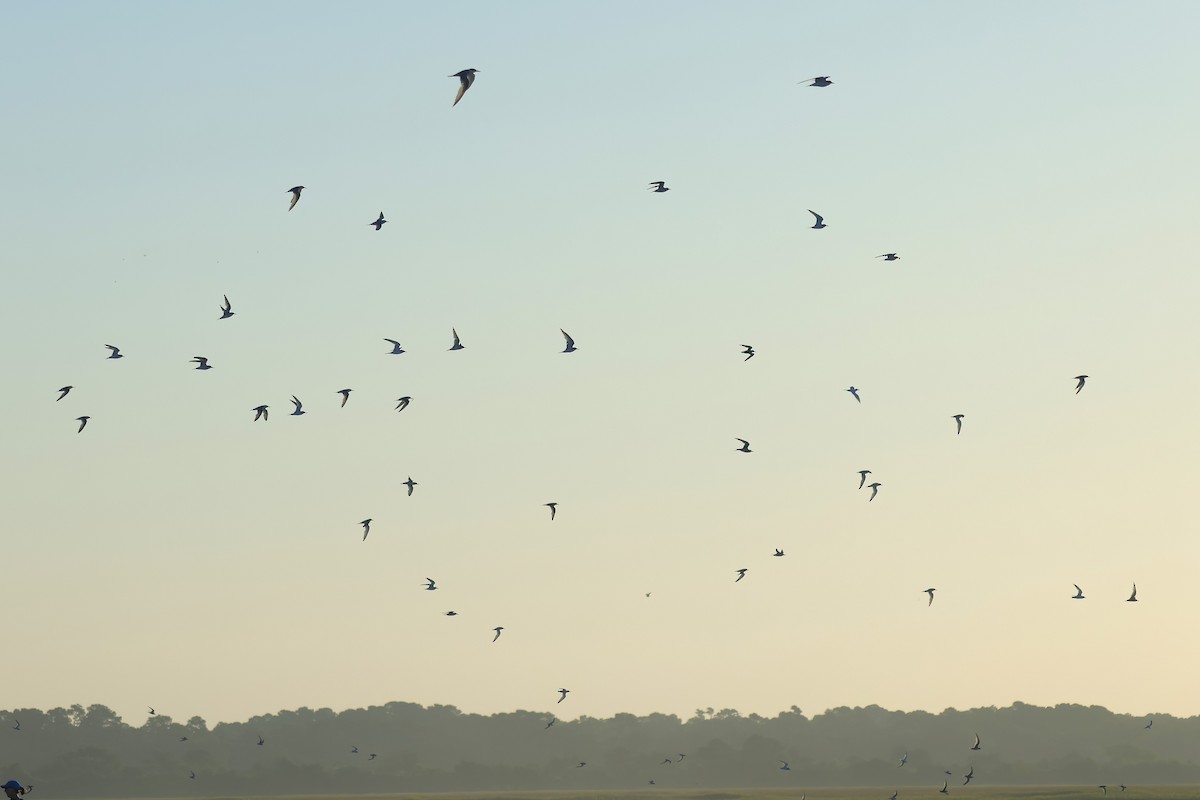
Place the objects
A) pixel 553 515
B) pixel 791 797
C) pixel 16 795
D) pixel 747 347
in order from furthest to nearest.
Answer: pixel 791 797
pixel 553 515
pixel 747 347
pixel 16 795

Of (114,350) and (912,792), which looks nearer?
(114,350)

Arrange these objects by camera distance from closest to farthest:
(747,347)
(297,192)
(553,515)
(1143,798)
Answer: (297,192)
(747,347)
(553,515)
(1143,798)

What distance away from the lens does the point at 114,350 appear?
8644 cm

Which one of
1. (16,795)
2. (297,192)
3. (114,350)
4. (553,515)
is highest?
(297,192)

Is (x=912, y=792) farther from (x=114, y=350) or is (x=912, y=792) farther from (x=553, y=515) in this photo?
(x=114, y=350)

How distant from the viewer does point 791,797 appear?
188m

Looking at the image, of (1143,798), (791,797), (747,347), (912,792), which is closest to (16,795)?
(747,347)

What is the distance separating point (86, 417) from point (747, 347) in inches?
1360

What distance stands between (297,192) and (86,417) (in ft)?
57.3

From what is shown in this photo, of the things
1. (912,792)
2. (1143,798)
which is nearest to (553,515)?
(1143,798)

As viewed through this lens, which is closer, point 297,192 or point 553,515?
point 297,192

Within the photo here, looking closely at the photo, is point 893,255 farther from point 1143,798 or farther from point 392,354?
point 1143,798

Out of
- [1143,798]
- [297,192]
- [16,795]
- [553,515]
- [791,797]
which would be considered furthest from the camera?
[791,797]

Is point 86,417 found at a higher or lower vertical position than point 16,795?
higher
